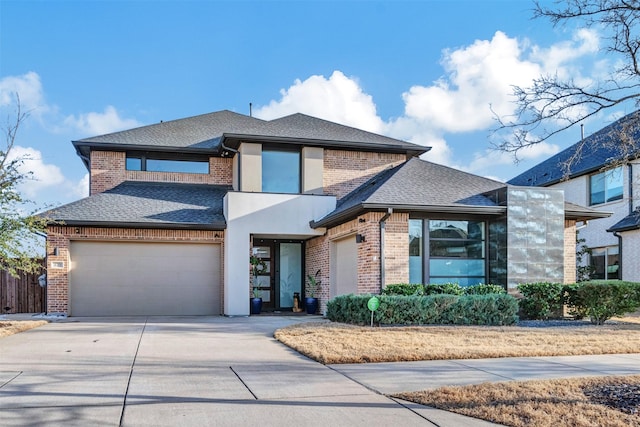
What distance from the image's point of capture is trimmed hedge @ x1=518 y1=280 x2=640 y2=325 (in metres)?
13.9

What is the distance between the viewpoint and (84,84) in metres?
15.6

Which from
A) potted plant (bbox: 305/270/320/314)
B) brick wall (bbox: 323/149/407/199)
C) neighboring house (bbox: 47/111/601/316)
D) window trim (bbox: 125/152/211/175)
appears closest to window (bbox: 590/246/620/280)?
neighboring house (bbox: 47/111/601/316)

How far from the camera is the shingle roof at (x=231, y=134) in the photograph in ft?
60.7

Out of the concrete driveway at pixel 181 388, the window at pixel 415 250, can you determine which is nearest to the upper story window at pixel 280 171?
the window at pixel 415 250

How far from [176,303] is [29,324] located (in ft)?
16.7

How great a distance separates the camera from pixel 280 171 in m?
18.4

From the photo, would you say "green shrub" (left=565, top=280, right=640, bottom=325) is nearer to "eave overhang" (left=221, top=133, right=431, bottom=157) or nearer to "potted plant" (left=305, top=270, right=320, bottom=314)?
"eave overhang" (left=221, top=133, right=431, bottom=157)

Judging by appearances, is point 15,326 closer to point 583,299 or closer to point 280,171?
point 280,171

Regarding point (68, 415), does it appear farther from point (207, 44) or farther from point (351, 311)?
point (207, 44)

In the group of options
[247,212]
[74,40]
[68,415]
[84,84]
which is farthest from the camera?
[247,212]

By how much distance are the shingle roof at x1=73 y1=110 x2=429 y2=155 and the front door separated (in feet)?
12.4

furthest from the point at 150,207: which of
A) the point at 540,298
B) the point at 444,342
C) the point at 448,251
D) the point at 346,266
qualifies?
the point at 540,298

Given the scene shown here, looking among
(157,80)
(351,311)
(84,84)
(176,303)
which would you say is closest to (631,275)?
(351,311)

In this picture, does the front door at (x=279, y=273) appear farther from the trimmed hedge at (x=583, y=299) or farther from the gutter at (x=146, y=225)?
the trimmed hedge at (x=583, y=299)
